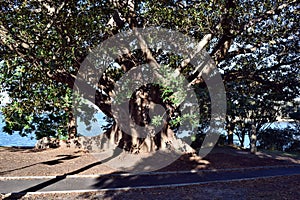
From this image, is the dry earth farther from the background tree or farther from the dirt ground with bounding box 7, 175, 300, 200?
the background tree

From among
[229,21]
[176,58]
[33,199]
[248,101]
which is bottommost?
[33,199]

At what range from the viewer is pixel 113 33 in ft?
33.7

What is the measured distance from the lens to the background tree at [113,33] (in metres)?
8.55

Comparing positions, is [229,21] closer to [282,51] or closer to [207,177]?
[282,51]

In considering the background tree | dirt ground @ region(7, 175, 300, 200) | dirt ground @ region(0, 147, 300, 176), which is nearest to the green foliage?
the background tree

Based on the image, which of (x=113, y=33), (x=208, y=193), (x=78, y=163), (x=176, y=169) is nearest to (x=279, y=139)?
(x=176, y=169)

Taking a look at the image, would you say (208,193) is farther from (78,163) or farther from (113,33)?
(113,33)

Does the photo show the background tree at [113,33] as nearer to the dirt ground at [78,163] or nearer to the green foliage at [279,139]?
the dirt ground at [78,163]

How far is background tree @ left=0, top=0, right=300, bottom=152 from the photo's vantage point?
8.55 meters

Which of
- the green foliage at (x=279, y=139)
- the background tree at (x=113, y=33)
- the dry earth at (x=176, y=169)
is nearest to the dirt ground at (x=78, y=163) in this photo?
the dry earth at (x=176, y=169)

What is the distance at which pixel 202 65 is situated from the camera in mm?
10281

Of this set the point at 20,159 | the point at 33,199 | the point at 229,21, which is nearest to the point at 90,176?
the point at 33,199

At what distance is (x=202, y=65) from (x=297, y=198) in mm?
5898

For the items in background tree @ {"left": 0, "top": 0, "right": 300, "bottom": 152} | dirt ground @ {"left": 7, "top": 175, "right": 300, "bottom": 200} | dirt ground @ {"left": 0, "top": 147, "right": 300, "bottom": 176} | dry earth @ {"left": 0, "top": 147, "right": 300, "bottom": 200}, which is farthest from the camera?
background tree @ {"left": 0, "top": 0, "right": 300, "bottom": 152}
